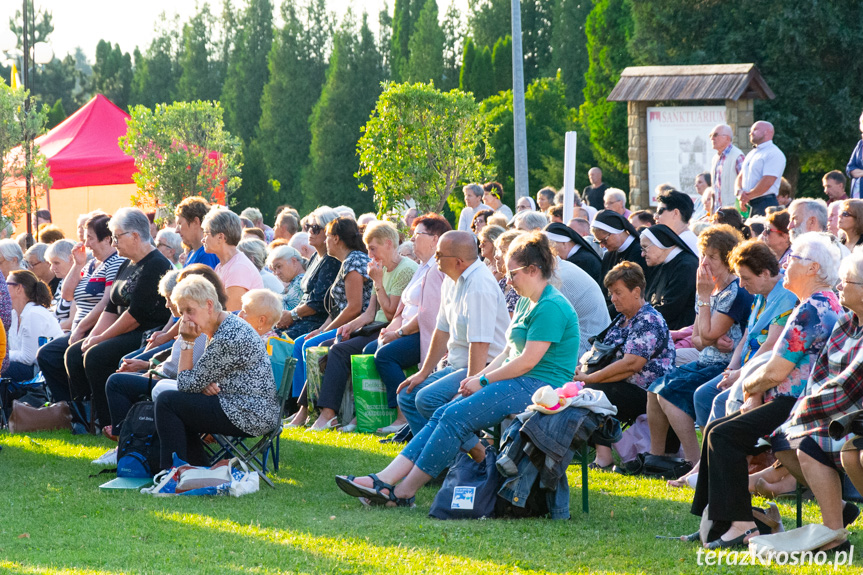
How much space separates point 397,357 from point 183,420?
86.5 inches

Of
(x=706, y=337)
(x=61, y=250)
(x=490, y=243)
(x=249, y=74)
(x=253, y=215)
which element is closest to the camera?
(x=706, y=337)

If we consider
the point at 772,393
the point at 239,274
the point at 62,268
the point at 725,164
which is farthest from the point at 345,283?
the point at 725,164

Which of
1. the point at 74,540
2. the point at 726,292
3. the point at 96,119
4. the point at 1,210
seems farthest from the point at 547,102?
the point at 74,540

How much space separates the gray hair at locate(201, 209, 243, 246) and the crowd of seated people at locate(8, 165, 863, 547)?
1 cm

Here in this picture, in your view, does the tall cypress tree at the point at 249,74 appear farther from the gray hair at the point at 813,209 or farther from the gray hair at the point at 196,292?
the gray hair at the point at 196,292

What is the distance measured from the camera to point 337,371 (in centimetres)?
862

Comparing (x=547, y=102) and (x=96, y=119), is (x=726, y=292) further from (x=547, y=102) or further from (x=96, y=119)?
(x=547, y=102)

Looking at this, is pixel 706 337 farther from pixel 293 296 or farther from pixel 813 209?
pixel 293 296

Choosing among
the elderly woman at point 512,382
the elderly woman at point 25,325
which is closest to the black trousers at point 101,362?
the elderly woman at point 25,325

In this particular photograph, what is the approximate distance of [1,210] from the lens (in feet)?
57.3

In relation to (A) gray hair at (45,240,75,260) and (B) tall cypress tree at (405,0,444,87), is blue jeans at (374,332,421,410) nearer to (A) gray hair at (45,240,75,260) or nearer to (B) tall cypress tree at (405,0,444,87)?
(A) gray hair at (45,240,75,260)

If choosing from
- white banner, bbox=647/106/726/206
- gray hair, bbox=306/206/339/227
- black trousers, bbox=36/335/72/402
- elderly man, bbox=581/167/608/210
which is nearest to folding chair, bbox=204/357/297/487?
black trousers, bbox=36/335/72/402

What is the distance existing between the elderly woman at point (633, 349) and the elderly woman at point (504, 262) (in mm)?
798

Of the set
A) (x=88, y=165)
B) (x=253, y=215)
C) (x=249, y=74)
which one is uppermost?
(x=249, y=74)
